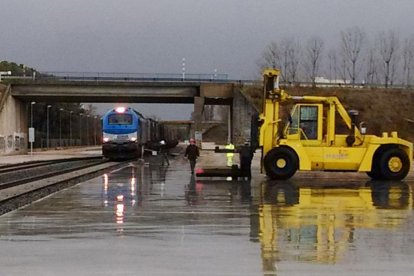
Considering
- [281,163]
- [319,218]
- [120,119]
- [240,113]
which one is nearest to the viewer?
[319,218]

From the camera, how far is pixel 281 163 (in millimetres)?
30172

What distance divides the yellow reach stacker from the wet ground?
650 cm

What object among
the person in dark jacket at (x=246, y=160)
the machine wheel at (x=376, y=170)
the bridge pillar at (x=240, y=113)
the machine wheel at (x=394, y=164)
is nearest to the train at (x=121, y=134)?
the bridge pillar at (x=240, y=113)

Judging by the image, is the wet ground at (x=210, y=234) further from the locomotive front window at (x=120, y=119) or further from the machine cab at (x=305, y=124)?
the locomotive front window at (x=120, y=119)

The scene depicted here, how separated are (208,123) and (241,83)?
75890 millimetres

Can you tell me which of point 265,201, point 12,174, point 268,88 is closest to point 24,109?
point 12,174

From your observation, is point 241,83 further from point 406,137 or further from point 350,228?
point 350,228

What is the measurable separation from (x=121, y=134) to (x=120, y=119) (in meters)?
1.33

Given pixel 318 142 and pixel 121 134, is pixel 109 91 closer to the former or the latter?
pixel 121 134

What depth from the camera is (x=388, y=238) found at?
43.7ft

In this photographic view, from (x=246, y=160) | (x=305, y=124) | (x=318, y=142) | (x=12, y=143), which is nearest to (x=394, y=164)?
(x=318, y=142)

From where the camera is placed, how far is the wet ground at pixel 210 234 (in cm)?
1050

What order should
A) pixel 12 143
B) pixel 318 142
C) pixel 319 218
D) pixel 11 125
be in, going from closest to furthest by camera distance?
pixel 319 218 → pixel 318 142 → pixel 12 143 → pixel 11 125

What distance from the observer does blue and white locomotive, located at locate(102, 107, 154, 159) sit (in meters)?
55.8
